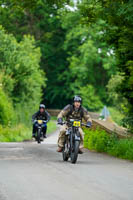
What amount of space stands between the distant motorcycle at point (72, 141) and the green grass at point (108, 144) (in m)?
1.96

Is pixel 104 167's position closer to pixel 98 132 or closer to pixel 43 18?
pixel 98 132

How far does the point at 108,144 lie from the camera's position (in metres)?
17.9

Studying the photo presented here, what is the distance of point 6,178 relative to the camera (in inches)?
411

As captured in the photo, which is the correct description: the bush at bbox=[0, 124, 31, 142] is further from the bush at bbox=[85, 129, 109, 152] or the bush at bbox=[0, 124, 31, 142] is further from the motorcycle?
the motorcycle

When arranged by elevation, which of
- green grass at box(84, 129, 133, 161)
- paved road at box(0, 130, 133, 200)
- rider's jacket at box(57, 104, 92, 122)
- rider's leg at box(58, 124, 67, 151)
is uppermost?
rider's jacket at box(57, 104, 92, 122)

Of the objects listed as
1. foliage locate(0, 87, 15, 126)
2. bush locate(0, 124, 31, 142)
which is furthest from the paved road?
foliage locate(0, 87, 15, 126)

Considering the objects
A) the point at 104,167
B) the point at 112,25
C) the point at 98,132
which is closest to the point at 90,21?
the point at 112,25

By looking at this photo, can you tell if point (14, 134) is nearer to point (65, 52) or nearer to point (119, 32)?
point (119, 32)

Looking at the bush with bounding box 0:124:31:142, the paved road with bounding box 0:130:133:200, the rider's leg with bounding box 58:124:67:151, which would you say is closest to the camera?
the paved road with bounding box 0:130:133:200

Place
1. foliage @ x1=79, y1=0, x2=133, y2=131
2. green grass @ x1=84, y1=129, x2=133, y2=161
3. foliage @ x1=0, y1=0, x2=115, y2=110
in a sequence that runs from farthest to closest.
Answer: foliage @ x1=0, y1=0, x2=115, y2=110, foliage @ x1=79, y1=0, x2=133, y2=131, green grass @ x1=84, y1=129, x2=133, y2=161

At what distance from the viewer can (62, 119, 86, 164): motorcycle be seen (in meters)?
14.0

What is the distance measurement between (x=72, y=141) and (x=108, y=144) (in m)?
3.80

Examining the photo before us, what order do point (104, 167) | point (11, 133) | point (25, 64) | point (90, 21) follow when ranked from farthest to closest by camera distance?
point (25, 64) → point (11, 133) → point (90, 21) → point (104, 167)

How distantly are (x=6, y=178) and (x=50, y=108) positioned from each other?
69.4 metres
